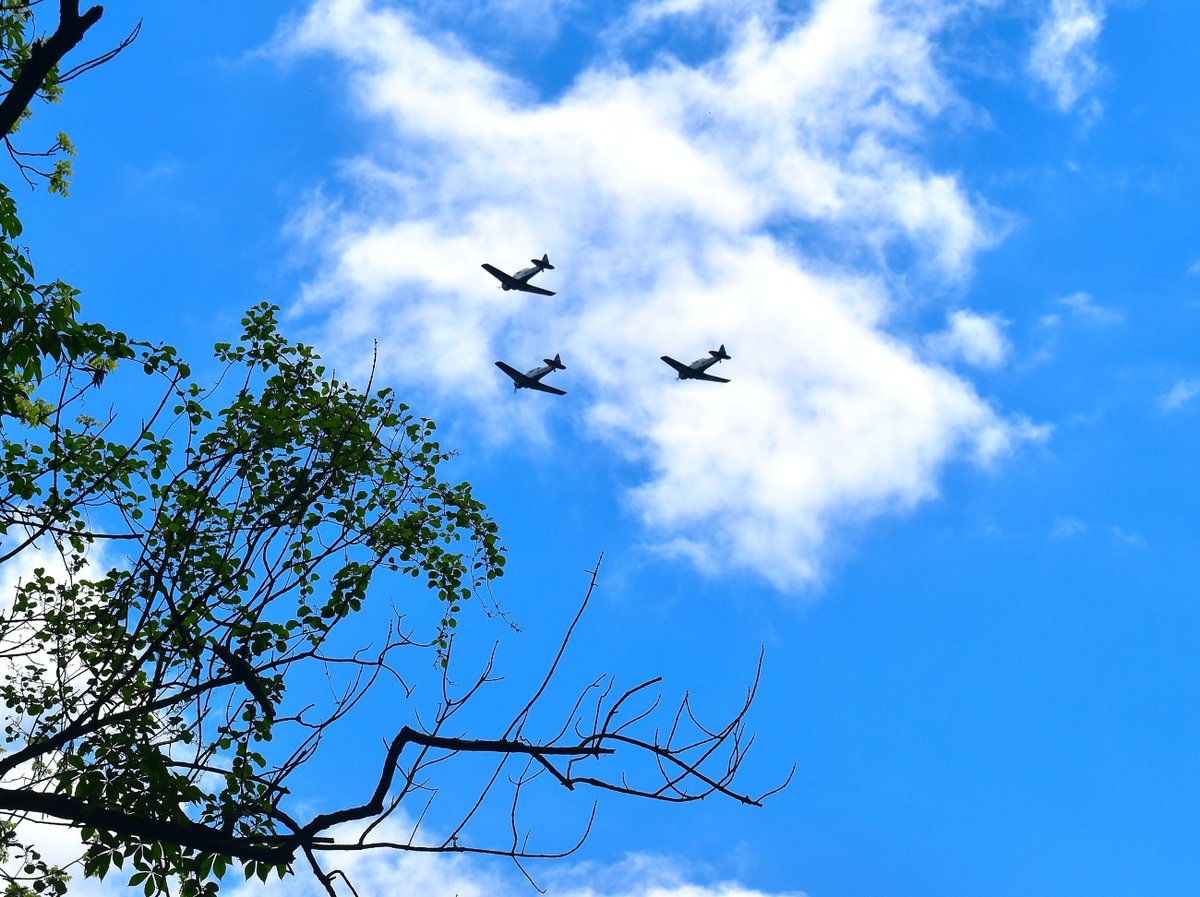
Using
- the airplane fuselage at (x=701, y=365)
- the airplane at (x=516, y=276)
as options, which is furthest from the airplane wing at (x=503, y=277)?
the airplane fuselage at (x=701, y=365)

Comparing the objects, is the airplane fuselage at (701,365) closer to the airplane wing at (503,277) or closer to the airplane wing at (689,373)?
the airplane wing at (689,373)

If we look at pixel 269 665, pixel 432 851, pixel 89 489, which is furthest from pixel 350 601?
pixel 432 851

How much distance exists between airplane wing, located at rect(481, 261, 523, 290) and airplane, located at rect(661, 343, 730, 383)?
357 inches

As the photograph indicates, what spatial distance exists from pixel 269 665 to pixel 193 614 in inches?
33.6

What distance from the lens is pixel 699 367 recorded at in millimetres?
54688

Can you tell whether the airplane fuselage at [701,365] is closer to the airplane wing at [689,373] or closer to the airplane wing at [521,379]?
the airplane wing at [689,373]

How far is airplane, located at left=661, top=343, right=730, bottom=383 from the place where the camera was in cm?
5475

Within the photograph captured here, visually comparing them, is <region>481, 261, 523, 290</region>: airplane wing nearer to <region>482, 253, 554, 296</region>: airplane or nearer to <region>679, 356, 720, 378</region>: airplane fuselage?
<region>482, 253, 554, 296</region>: airplane

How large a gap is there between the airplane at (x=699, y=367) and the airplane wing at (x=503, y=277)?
9.07 meters

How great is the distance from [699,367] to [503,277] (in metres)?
11.2

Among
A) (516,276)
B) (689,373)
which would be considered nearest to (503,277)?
(516,276)

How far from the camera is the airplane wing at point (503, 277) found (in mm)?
51781

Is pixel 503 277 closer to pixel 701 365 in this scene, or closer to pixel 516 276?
pixel 516 276

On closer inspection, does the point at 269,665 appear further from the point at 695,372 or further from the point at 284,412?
the point at 695,372
